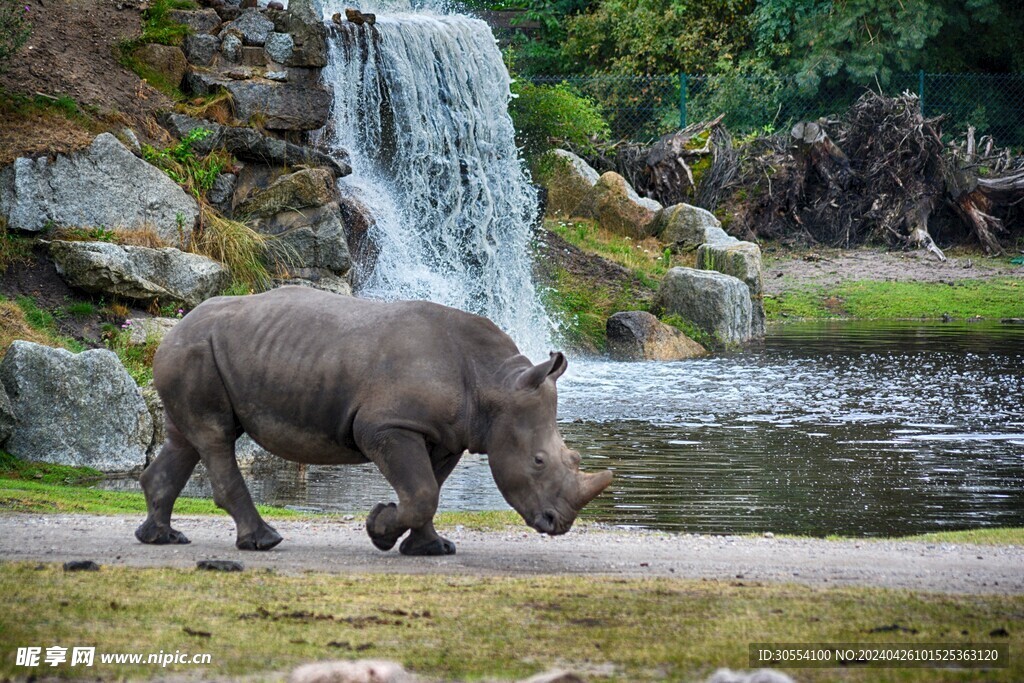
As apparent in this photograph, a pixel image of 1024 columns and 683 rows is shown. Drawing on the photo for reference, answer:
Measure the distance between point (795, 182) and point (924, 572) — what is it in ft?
92.0

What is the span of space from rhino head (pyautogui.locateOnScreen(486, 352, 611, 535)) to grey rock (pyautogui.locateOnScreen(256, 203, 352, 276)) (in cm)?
1019

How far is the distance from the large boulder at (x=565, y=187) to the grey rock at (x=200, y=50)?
39.6 ft

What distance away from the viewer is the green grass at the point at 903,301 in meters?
29.4

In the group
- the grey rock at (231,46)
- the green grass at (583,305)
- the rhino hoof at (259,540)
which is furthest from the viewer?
the green grass at (583,305)

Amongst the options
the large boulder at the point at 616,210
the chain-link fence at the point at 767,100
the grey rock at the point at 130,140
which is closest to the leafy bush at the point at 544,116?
the large boulder at the point at 616,210

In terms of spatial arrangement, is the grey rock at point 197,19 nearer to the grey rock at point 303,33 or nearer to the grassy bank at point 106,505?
the grey rock at point 303,33

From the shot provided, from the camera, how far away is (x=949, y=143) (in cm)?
3528

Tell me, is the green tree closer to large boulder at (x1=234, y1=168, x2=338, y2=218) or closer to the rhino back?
large boulder at (x1=234, y1=168, x2=338, y2=218)

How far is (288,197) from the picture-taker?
1773 centimetres

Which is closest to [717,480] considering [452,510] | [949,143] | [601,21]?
[452,510]

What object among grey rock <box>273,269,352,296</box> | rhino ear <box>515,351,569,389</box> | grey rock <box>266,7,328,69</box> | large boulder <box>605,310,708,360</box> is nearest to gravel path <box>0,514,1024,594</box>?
rhino ear <box>515,351,569,389</box>

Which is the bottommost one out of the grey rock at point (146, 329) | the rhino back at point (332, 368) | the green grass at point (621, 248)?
the green grass at point (621, 248)

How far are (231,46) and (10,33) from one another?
3242mm

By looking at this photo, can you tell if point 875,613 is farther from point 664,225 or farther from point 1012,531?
point 664,225
